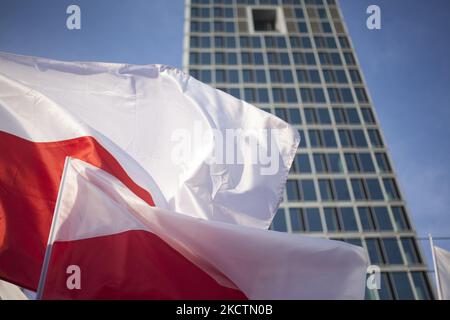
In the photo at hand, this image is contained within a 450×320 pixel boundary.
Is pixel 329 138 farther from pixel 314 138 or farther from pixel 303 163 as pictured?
pixel 303 163

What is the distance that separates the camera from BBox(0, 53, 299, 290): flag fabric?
14.8 feet

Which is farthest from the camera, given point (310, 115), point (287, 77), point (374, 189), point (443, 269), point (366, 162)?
point (287, 77)

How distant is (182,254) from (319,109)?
41853 millimetres

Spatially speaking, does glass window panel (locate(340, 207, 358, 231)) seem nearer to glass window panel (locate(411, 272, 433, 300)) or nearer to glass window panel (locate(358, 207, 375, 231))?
glass window panel (locate(358, 207, 375, 231))

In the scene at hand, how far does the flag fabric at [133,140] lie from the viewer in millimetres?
4523

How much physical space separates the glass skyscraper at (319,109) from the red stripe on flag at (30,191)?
1241 inches

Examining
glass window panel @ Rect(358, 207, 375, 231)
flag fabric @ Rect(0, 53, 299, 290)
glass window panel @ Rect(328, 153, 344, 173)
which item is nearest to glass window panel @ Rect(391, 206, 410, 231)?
glass window panel @ Rect(358, 207, 375, 231)

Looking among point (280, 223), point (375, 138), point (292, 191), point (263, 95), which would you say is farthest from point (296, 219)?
point (263, 95)

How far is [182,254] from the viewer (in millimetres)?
4027

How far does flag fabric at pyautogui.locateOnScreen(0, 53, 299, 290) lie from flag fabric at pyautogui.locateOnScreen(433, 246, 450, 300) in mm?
4440

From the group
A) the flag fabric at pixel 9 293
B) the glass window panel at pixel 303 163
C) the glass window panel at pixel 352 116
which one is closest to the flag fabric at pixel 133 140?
the flag fabric at pixel 9 293
